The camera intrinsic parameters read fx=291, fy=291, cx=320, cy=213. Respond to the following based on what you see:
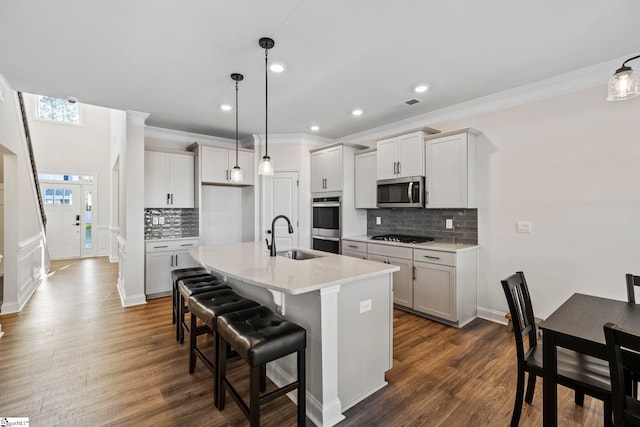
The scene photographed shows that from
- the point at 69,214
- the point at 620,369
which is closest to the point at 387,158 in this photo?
the point at 620,369

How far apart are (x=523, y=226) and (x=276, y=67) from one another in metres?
3.09

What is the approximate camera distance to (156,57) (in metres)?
2.52

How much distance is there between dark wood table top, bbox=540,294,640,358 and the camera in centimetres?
135

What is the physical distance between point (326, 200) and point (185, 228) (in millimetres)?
2450

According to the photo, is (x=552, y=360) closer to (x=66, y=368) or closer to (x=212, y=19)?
(x=212, y=19)

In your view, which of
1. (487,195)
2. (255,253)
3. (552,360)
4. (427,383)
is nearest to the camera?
(552,360)

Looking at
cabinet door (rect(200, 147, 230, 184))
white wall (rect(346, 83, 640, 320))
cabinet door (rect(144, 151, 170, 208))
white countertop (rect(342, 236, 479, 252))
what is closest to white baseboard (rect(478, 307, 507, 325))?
white wall (rect(346, 83, 640, 320))

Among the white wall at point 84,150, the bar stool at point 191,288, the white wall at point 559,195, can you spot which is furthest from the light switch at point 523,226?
the white wall at point 84,150

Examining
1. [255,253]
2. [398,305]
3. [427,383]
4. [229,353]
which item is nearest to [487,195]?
[398,305]

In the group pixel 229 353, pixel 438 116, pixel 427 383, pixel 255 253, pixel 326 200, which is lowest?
pixel 427 383

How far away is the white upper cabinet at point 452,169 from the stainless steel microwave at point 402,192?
130mm

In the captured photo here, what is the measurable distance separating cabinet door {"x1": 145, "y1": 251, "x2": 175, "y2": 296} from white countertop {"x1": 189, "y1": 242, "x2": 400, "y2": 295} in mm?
1966

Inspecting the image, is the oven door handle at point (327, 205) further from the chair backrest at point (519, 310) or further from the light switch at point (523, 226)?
the chair backrest at point (519, 310)

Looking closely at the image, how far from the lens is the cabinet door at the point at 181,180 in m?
4.62
